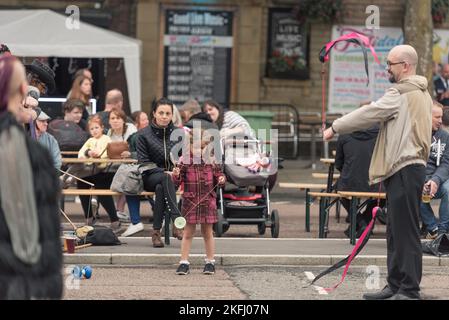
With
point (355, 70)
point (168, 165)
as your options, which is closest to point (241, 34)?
point (355, 70)

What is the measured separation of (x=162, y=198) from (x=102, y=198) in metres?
2.08

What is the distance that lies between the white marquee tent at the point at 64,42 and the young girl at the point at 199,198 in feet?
29.8

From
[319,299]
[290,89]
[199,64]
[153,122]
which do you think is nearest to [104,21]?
[199,64]

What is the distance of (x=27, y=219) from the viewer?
6.78 metres

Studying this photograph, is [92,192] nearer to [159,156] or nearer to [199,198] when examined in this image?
[159,156]

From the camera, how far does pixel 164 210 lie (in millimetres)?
13773

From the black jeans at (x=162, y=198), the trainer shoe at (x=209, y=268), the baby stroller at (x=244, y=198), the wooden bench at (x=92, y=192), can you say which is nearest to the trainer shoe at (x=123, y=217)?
the wooden bench at (x=92, y=192)

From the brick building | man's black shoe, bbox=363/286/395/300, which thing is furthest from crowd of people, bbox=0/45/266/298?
the brick building

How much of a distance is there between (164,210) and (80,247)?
41.2 inches

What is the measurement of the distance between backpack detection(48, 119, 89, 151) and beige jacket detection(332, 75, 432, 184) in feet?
23.0

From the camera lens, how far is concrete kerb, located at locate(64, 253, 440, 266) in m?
12.7

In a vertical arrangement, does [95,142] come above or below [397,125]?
below

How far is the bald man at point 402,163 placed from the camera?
33.5 ft

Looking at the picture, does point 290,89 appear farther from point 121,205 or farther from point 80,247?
point 80,247
